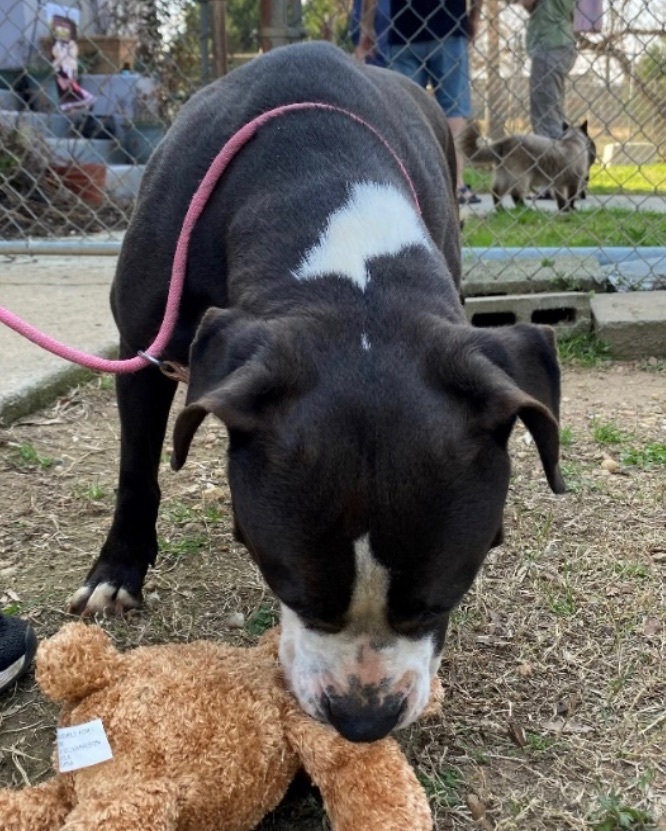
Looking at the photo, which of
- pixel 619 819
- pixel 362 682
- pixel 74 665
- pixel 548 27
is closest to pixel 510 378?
pixel 362 682

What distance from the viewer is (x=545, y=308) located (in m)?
5.20

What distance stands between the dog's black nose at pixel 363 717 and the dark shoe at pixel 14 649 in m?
0.90

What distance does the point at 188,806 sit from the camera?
5.65 ft

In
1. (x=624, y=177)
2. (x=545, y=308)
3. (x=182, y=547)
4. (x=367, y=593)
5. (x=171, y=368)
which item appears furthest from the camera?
(x=624, y=177)

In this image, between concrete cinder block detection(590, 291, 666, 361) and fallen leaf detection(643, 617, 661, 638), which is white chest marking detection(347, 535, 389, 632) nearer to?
fallen leaf detection(643, 617, 661, 638)

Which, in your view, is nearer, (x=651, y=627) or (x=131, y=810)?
(x=131, y=810)

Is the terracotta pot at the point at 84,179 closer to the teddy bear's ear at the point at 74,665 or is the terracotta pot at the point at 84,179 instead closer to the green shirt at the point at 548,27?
the green shirt at the point at 548,27

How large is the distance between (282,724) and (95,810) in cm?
40

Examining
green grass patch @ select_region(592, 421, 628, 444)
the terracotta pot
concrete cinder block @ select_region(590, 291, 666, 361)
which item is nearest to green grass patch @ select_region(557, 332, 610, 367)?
concrete cinder block @ select_region(590, 291, 666, 361)

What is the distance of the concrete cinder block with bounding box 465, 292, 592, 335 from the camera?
5160 millimetres

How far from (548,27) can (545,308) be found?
112 inches

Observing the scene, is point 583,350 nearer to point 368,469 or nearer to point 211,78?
point 211,78

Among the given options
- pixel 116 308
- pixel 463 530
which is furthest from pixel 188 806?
pixel 116 308

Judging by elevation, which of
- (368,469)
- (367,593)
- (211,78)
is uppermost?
(368,469)
